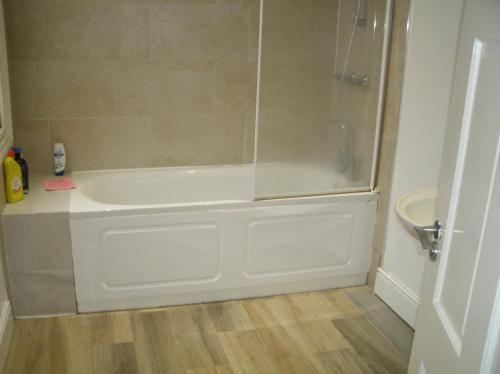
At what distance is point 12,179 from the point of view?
273cm

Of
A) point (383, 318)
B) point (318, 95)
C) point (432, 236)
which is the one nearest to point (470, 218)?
point (432, 236)

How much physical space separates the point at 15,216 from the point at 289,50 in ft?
5.43

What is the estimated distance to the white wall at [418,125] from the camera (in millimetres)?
2605

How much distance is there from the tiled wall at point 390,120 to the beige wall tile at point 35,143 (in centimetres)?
199

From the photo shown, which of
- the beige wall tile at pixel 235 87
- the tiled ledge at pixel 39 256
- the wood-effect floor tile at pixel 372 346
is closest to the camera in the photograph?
the wood-effect floor tile at pixel 372 346

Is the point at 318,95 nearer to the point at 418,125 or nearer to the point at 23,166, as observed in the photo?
the point at 418,125

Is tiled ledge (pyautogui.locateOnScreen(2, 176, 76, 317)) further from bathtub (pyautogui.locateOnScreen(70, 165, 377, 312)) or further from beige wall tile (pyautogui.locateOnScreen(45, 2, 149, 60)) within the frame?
beige wall tile (pyautogui.locateOnScreen(45, 2, 149, 60))

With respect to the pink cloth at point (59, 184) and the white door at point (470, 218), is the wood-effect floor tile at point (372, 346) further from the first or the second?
the pink cloth at point (59, 184)

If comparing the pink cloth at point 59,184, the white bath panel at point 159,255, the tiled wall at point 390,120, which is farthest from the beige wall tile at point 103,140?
the tiled wall at point 390,120

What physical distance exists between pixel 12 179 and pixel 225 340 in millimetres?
1338

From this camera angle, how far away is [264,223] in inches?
118

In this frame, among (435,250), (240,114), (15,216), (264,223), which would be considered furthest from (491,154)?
(240,114)

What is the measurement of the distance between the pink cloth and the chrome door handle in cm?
223

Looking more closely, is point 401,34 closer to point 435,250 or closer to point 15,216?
point 435,250
